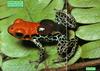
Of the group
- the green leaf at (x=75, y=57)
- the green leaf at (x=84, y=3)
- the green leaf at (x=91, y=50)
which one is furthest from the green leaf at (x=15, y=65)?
the green leaf at (x=84, y=3)

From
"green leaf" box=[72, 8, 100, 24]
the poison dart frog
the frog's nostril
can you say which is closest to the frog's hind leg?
the poison dart frog

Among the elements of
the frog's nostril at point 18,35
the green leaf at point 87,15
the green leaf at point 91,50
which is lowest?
the green leaf at point 91,50

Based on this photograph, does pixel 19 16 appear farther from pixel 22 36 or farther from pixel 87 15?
pixel 87 15

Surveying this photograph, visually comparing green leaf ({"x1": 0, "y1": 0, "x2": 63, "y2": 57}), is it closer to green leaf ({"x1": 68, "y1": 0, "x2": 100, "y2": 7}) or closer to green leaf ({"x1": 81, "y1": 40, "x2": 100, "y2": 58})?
green leaf ({"x1": 68, "y1": 0, "x2": 100, "y2": 7})

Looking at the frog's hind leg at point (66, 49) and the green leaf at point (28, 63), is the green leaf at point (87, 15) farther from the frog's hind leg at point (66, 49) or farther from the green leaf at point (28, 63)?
the green leaf at point (28, 63)

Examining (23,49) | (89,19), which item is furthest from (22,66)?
(89,19)
